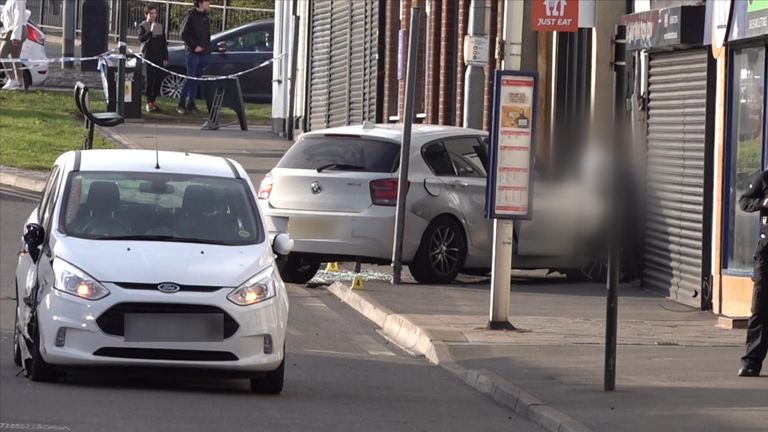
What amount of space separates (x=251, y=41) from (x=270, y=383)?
27.8m

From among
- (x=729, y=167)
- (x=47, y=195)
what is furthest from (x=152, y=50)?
(x=47, y=195)

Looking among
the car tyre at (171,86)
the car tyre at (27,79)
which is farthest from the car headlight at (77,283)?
the car tyre at (171,86)

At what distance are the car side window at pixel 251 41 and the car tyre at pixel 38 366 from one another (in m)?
27.5

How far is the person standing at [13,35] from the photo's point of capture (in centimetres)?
3531

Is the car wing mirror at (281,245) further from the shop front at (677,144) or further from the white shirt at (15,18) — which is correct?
the white shirt at (15,18)

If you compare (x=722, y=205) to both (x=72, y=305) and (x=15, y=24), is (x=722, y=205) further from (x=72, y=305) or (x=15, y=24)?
(x=15, y=24)

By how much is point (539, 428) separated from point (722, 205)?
20.3ft

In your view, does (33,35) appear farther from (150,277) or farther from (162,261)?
(150,277)

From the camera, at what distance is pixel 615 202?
37.3 ft

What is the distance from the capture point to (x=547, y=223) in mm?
18125

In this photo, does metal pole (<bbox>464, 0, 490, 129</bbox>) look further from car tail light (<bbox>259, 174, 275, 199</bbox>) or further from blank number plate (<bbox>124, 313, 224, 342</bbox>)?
blank number plate (<bbox>124, 313, 224, 342</bbox>)

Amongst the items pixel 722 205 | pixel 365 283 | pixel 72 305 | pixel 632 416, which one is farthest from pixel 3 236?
pixel 632 416

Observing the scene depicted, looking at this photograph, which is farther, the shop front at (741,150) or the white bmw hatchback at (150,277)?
the shop front at (741,150)

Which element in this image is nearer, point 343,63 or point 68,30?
point 343,63
